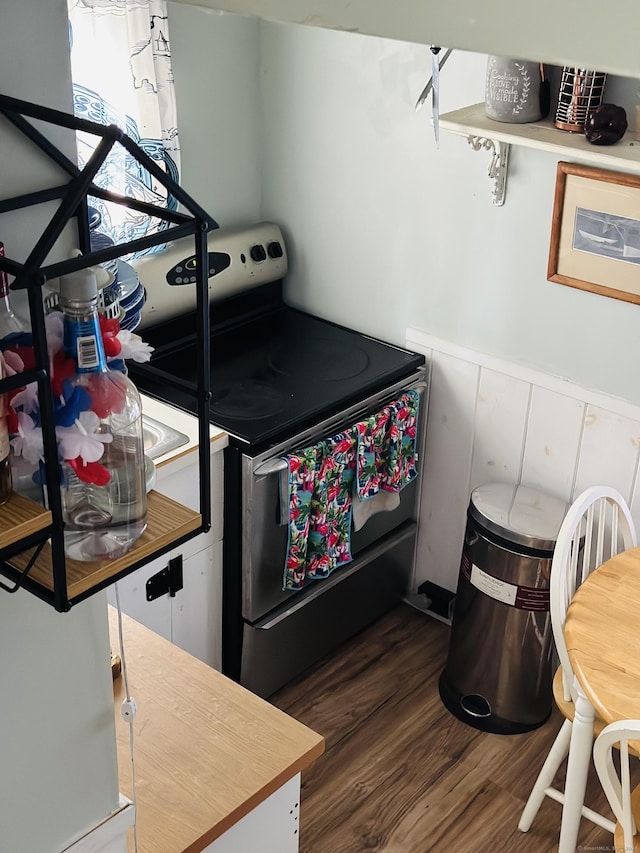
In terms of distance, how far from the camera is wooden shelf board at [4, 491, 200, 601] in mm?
825

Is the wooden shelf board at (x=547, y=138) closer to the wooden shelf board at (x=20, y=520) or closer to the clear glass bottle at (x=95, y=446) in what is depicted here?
the clear glass bottle at (x=95, y=446)

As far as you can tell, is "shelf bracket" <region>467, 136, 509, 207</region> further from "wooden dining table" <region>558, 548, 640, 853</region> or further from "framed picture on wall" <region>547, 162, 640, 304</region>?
"wooden dining table" <region>558, 548, 640, 853</region>

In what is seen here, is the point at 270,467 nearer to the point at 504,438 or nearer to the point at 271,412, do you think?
the point at 271,412

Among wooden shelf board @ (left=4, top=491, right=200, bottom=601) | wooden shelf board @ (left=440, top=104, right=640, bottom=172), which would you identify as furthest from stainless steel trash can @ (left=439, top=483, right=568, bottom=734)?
wooden shelf board @ (left=4, top=491, right=200, bottom=601)

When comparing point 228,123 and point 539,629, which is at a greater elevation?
point 228,123

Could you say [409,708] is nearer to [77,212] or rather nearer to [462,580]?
[462,580]

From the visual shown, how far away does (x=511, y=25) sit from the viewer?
1.48 ft

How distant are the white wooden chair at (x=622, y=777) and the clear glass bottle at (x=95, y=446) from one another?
118 cm

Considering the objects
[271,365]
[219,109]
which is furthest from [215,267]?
[219,109]

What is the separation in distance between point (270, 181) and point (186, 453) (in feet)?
3.64

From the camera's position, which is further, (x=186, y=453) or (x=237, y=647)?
(x=237, y=647)

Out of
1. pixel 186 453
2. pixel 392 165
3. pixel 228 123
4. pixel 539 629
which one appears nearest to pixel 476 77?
pixel 392 165

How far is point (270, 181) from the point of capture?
3.12m

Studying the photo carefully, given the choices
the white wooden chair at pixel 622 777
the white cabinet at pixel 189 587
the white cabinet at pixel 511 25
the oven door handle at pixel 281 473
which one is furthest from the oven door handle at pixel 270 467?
the white cabinet at pixel 511 25
